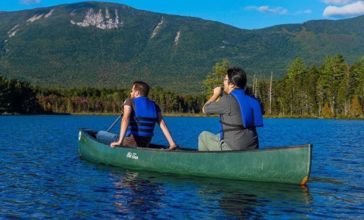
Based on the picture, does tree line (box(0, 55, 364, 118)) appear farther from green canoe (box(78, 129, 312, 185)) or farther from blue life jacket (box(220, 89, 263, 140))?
blue life jacket (box(220, 89, 263, 140))

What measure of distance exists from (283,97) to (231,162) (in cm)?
12128

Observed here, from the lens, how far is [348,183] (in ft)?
54.6

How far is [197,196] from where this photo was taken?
13.8 metres

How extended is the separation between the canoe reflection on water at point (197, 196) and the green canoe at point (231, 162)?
0.75ft

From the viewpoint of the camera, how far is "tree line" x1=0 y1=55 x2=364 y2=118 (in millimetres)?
119125

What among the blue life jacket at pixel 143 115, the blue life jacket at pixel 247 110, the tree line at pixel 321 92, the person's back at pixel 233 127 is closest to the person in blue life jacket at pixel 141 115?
the blue life jacket at pixel 143 115

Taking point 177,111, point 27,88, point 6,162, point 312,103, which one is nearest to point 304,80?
point 312,103

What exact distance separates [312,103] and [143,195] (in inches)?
4591

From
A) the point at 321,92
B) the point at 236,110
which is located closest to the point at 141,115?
the point at 236,110

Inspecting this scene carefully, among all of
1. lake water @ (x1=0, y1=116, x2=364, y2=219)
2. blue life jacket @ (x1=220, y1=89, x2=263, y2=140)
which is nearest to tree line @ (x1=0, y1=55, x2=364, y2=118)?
lake water @ (x1=0, y1=116, x2=364, y2=219)

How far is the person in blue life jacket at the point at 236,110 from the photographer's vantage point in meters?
14.4

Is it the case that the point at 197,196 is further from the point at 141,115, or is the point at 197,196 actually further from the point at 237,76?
the point at 141,115

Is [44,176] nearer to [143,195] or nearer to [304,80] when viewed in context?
[143,195]

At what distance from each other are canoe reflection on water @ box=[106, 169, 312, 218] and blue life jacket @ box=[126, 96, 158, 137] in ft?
5.77
